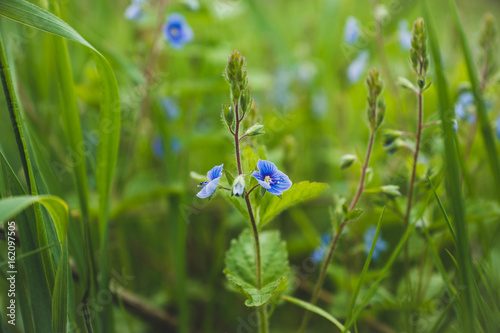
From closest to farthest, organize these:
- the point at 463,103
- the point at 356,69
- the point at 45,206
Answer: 1. the point at 45,206
2. the point at 463,103
3. the point at 356,69

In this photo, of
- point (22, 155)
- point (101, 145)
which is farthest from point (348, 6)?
point (22, 155)

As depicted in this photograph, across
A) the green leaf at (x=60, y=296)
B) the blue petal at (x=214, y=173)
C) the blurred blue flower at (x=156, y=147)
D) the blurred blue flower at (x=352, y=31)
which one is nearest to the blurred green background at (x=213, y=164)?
the blurred blue flower at (x=156, y=147)

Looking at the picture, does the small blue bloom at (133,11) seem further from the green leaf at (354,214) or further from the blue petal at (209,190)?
the green leaf at (354,214)

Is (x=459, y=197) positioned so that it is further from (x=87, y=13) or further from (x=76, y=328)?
(x=87, y=13)

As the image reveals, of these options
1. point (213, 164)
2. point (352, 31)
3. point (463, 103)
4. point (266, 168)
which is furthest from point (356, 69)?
point (266, 168)

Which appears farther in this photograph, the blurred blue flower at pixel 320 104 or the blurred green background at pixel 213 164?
the blurred blue flower at pixel 320 104

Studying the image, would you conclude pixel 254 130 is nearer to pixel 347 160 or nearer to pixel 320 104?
pixel 347 160

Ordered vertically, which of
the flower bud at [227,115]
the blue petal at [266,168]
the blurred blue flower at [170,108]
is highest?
the blurred blue flower at [170,108]
